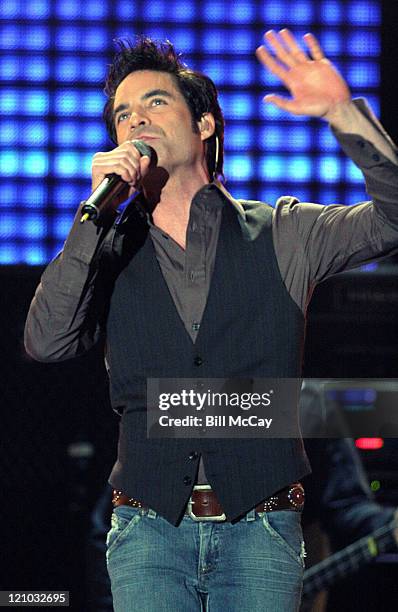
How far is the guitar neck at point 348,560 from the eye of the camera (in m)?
3.24

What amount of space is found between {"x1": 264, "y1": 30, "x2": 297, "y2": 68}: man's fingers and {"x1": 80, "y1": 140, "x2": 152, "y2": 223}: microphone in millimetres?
341

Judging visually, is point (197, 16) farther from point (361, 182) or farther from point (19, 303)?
point (19, 303)

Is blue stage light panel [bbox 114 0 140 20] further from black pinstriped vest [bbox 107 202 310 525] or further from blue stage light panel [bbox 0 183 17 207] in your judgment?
black pinstriped vest [bbox 107 202 310 525]

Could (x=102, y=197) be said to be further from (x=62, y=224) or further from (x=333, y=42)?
(x=333, y=42)

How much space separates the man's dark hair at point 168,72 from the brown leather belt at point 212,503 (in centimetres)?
68

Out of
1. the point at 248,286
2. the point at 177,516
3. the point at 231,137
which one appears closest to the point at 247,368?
the point at 248,286

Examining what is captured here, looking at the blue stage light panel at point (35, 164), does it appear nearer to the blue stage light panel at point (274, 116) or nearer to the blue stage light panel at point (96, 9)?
the blue stage light panel at point (96, 9)

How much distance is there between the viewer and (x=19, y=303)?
131 inches

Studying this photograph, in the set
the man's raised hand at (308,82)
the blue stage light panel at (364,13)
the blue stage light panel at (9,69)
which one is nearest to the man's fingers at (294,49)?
the man's raised hand at (308,82)

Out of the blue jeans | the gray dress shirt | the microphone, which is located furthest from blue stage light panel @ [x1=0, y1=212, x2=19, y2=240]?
the blue jeans

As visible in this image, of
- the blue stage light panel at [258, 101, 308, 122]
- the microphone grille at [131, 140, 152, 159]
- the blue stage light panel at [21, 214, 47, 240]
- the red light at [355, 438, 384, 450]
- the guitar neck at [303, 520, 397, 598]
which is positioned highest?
the microphone grille at [131, 140, 152, 159]

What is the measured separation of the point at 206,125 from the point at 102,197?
534 millimetres

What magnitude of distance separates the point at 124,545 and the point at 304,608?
60.7 inches

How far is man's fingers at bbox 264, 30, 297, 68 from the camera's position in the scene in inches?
74.3
